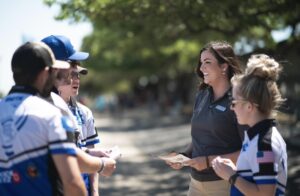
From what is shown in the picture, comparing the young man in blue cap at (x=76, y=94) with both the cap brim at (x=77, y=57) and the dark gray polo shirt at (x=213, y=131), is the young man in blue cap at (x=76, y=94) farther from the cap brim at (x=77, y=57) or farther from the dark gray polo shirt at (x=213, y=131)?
the dark gray polo shirt at (x=213, y=131)

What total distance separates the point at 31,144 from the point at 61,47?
4.11 ft

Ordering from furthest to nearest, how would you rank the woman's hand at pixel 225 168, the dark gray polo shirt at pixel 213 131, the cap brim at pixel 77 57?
the dark gray polo shirt at pixel 213 131 → the cap brim at pixel 77 57 → the woman's hand at pixel 225 168

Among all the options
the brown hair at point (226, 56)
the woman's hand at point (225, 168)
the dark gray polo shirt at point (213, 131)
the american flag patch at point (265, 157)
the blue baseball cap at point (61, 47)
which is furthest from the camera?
the brown hair at point (226, 56)

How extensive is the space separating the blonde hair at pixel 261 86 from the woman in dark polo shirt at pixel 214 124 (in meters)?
0.93

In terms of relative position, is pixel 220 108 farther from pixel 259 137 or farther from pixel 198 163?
pixel 259 137

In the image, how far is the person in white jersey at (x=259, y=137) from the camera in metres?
3.09

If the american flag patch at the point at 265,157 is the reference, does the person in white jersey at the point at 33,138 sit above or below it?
above

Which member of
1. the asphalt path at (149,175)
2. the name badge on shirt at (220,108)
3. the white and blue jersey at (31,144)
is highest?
the white and blue jersey at (31,144)

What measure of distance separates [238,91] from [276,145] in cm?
40

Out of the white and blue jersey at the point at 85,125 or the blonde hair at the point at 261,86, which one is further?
the white and blue jersey at the point at 85,125

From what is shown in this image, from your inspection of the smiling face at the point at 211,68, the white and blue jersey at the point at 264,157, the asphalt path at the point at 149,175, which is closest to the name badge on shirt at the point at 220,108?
the smiling face at the point at 211,68

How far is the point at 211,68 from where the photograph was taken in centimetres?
438

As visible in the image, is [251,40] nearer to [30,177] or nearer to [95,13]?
[95,13]

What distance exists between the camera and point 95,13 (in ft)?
31.8
